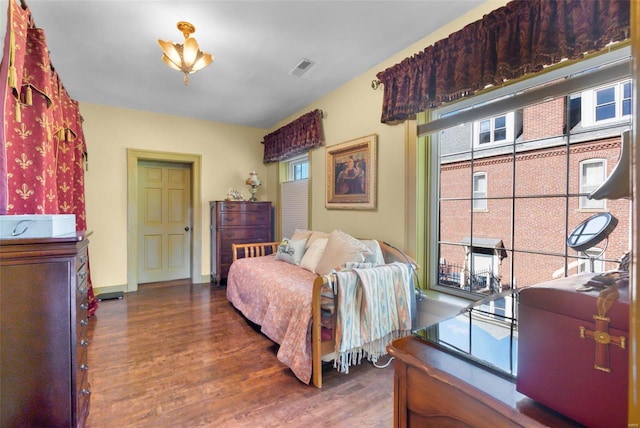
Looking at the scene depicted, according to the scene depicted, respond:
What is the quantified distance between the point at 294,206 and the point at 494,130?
9.35 ft

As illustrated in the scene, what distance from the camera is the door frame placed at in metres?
4.18

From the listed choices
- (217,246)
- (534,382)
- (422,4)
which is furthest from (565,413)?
(217,246)

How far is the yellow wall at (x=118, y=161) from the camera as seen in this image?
396 centimetres

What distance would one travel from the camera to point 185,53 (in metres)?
2.20

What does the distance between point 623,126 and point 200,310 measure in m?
3.93

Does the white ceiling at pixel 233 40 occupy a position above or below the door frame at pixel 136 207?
above

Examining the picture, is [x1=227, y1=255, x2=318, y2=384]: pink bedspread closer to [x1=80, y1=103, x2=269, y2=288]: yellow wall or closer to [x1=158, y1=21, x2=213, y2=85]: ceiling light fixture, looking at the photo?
[x1=80, y1=103, x2=269, y2=288]: yellow wall

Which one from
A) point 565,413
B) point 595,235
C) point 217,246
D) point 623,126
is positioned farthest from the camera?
point 217,246

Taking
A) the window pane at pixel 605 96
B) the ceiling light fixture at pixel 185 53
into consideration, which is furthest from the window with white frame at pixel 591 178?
the ceiling light fixture at pixel 185 53

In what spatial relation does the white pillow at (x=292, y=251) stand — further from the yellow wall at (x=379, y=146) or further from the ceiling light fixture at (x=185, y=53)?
the ceiling light fixture at (x=185, y=53)

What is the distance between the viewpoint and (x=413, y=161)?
2.49 meters

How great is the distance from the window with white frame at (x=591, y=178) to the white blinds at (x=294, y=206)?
2907 millimetres

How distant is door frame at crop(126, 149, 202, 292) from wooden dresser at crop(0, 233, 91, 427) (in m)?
3.36

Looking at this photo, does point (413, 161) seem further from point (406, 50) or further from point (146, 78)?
point (146, 78)
